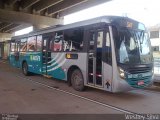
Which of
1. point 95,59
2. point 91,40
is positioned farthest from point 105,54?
point 91,40

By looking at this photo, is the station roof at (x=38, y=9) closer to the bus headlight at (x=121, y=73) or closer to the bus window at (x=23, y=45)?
the bus window at (x=23, y=45)

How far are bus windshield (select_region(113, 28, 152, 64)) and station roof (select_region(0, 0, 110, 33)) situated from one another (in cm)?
974

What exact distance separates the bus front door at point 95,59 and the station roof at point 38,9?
9.75 m

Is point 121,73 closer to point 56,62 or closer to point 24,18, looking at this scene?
point 56,62

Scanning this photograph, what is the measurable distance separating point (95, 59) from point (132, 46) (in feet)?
4.59

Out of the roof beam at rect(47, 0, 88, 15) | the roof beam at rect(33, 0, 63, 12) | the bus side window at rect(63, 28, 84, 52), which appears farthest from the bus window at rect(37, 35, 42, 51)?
the roof beam at rect(33, 0, 63, 12)

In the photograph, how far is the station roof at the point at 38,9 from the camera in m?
19.8

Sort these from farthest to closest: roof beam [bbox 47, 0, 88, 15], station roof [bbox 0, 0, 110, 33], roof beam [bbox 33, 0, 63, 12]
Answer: station roof [bbox 0, 0, 110, 33] → roof beam [bbox 33, 0, 63, 12] → roof beam [bbox 47, 0, 88, 15]

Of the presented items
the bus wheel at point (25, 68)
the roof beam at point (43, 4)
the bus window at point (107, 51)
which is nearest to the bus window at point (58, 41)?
the bus window at point (107, 51)

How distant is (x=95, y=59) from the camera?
8516mm

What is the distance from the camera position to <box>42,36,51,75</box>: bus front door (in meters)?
11.9

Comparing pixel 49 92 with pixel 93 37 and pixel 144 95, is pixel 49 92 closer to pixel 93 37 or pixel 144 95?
pixel 93 37

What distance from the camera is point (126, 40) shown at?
318 inches

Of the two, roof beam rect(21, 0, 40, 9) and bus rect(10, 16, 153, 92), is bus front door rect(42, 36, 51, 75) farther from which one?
roof beam rect(21, 0, 40, 9)
